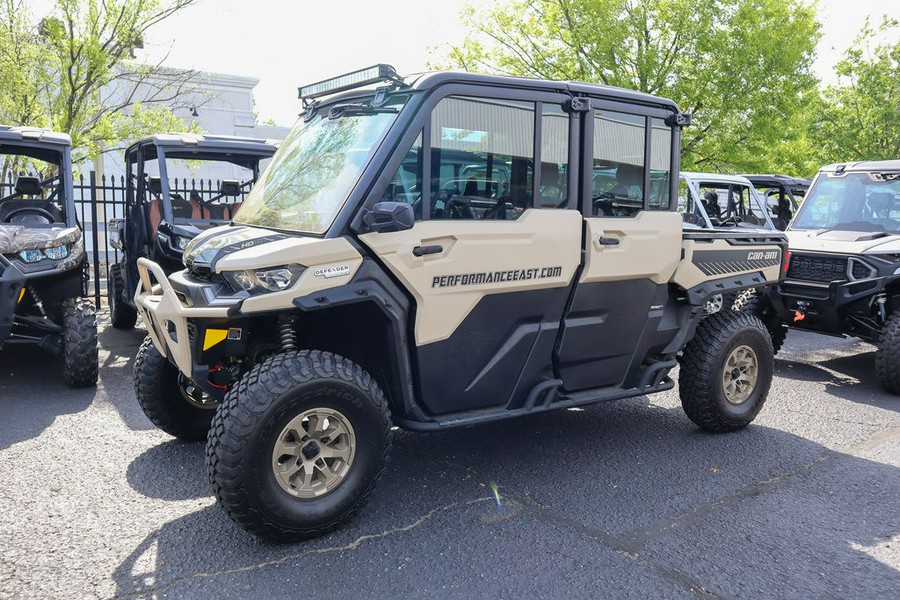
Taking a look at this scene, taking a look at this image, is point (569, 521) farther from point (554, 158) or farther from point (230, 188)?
point (230, 188)

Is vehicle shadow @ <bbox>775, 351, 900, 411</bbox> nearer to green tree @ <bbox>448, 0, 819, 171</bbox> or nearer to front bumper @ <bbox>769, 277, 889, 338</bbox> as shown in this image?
front bumper @ <bbox>769, 277, 889, 338</bbox>

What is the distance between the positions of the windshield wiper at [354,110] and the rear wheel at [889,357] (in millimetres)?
5463

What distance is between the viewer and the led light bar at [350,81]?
13.2 feet

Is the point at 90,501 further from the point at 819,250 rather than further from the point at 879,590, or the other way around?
the point at 819,250

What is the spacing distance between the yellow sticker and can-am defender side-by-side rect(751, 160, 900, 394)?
5.59 metres

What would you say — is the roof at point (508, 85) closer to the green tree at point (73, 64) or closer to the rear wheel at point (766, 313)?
the rear wheel at point (766, 313)

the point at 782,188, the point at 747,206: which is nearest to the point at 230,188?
the point at 747,206

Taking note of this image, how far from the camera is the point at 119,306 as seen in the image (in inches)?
360

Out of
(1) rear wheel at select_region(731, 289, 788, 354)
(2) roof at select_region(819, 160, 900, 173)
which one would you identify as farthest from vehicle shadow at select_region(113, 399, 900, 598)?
(2) roof at select_region(819, 160, 900, 173)

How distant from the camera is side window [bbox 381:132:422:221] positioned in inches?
150

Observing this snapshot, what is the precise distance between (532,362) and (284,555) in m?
1.82

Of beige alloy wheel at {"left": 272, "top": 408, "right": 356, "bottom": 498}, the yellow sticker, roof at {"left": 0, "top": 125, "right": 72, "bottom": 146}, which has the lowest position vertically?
beige alloy wheel at {"left": 272, "top": 408, "right": 356, "bottom": 498}

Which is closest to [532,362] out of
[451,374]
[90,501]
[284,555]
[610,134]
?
[451,374]

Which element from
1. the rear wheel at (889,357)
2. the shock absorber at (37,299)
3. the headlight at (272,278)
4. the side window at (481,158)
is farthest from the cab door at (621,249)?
the shock absorber at (37,299)
